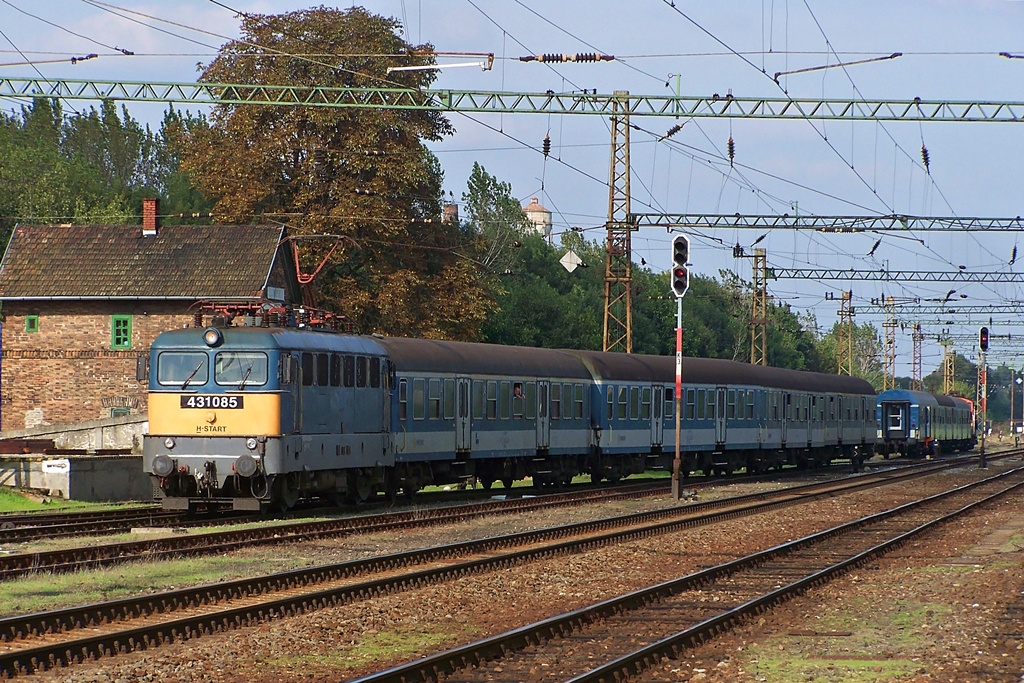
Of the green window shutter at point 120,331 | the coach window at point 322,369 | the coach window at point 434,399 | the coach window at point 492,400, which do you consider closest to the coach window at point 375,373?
the coach window at point 322,369

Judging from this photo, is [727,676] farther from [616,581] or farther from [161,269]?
[161,269]

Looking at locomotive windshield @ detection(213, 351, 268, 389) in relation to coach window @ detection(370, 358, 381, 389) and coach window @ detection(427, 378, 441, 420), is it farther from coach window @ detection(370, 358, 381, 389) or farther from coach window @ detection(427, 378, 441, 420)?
coach window @ detection(427, 378, 441, 420)

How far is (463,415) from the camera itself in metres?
29.4

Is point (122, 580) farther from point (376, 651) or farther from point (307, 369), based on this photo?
point (307, 369)

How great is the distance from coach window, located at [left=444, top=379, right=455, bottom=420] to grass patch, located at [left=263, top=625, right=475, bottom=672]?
1613 centimetres

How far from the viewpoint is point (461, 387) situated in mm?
29391

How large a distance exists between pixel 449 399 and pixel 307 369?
6.28 meters

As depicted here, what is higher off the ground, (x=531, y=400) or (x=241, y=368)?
(x=241, y=368)

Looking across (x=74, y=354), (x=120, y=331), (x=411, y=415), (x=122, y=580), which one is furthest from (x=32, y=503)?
(x=74, y=354)

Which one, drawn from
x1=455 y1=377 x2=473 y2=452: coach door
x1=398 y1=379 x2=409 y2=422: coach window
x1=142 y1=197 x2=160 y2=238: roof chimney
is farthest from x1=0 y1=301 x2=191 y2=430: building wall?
x1=398 y1=379 x2=409 y2=422: coach window

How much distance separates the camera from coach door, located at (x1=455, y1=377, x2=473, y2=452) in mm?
29188

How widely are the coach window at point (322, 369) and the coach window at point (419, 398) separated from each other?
3841mm

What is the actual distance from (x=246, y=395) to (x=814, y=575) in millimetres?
9979

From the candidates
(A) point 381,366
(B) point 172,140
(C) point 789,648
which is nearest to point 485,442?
(A) point 381,366
